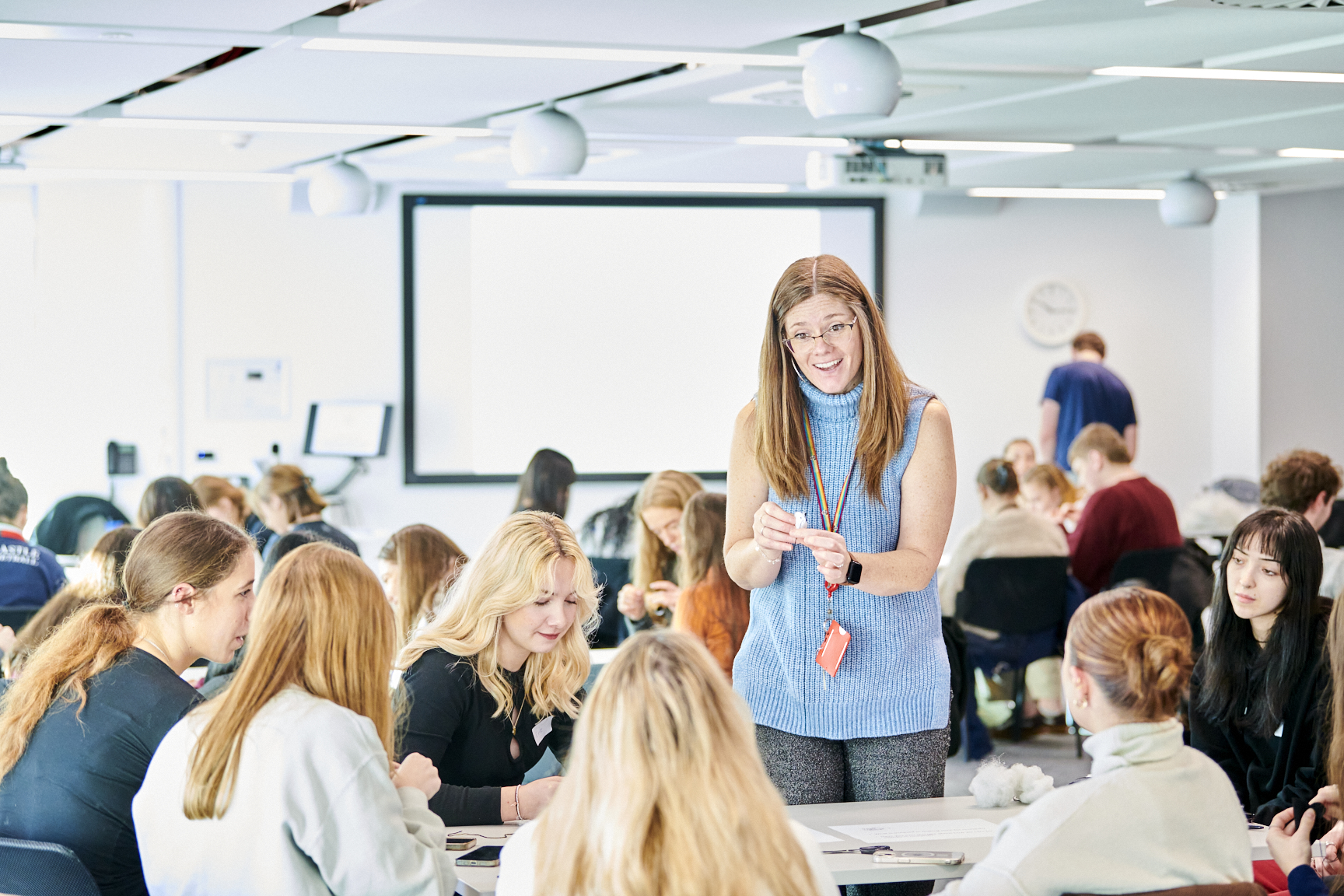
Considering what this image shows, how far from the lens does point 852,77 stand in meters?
4.46

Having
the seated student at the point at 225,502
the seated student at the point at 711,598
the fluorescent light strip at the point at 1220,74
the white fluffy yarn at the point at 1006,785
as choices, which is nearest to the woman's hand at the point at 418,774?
the white fluffy yarn at the point at 1006,785

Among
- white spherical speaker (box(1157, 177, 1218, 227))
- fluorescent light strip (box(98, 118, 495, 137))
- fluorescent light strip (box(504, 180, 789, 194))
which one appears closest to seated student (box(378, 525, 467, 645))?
fluorescent light strip (box(98, 118, 495, 137))

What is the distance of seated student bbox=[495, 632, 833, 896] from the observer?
141 cm

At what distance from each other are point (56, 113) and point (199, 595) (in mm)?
4725

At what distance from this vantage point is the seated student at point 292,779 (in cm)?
186

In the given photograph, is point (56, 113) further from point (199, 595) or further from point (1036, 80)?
point (199, 595)

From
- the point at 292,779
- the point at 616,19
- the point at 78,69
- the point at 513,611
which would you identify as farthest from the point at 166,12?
the point at 292,779

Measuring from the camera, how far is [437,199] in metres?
8.67

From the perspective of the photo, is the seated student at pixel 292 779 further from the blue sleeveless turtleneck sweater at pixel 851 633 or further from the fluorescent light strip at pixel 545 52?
the fluorescent light strip at pixel 545 52

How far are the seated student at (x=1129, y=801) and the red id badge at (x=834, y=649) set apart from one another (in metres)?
0.46

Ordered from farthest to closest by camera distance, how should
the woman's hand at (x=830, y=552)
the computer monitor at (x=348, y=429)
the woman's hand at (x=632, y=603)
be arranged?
the computer monitor at (x=348, y=429) → the woman's hand at (x=632, y=603) → the woman's hand at (x=830, y=552)

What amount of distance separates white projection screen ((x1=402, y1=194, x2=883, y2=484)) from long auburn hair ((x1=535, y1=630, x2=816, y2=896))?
7.39m

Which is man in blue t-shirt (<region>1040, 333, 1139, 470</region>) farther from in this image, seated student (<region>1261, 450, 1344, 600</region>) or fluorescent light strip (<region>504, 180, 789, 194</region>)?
seated student (<region>1261, 450, 1344, 600</region>)

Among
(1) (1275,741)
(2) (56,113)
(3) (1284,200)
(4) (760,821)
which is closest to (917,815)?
(4) (760,821)
